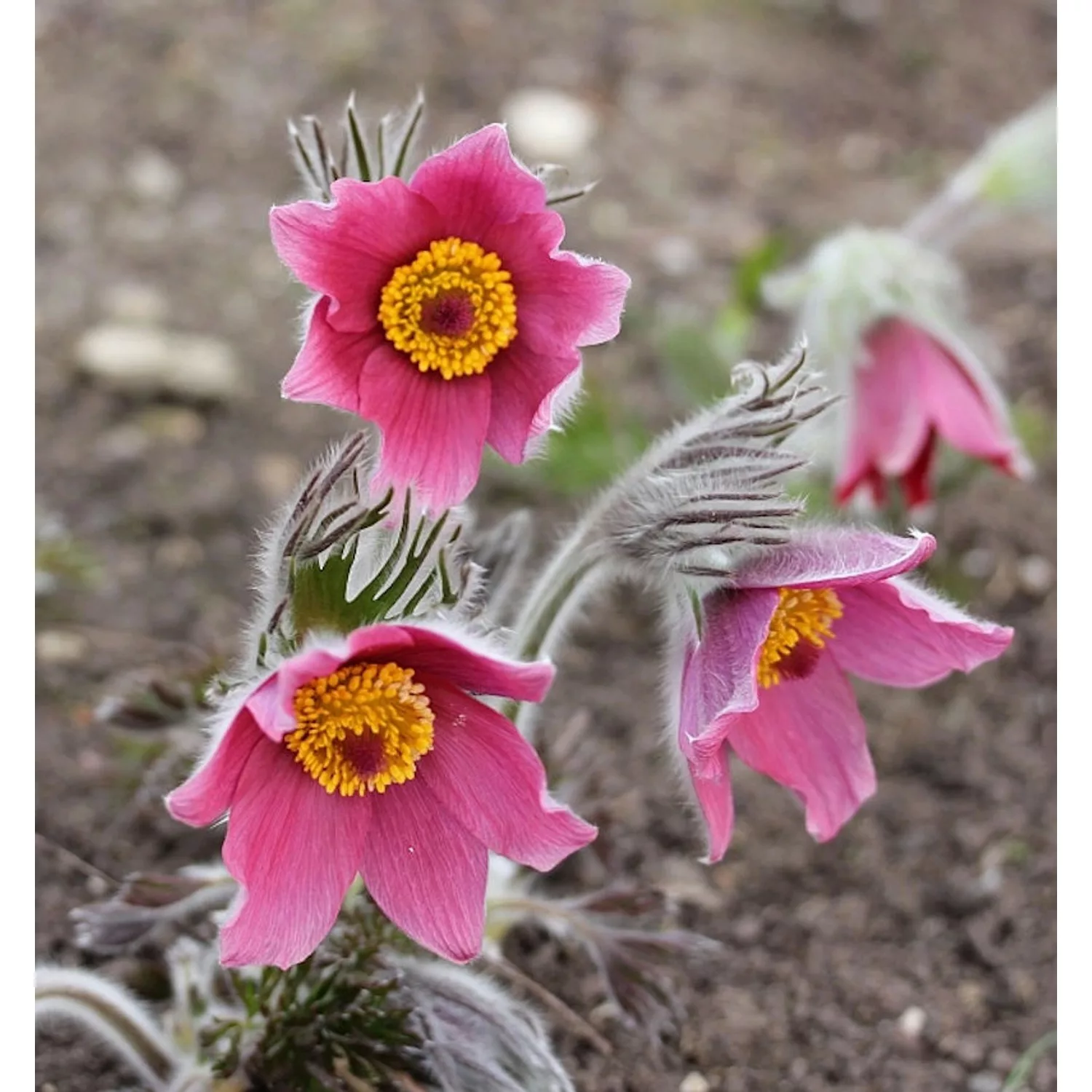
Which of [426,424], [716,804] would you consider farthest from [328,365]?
[716,804]

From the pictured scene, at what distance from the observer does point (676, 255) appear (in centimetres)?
266

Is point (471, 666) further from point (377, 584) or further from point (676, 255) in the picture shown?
point (676, 255)

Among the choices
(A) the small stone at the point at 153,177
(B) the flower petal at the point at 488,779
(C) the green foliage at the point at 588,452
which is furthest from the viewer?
(A) the small stone at the point at 153,177

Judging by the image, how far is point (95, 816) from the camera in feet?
5.50

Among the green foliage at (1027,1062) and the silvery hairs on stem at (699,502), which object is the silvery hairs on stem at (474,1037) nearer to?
the silvery hairs on stem at (699,502)

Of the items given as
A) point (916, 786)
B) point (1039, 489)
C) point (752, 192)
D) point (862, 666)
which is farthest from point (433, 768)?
point (752, 192)

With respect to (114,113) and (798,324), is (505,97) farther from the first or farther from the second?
(798,324)

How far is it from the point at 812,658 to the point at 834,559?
127 millimetres

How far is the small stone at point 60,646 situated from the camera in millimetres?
1872

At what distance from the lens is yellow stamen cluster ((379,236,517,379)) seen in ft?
3.58

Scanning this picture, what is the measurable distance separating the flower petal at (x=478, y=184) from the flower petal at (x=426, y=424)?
0.12 metres

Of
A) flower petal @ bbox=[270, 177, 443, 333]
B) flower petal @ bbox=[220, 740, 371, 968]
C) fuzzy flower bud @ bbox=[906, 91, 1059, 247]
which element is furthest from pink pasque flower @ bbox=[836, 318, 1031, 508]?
flower petal @ bbox=[220, 740, 371, 968]

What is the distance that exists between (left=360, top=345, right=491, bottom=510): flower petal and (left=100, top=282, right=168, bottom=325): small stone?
1.42 meters

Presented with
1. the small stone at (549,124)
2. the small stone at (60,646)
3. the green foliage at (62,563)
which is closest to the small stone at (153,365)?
the green foliage at (62,563)
